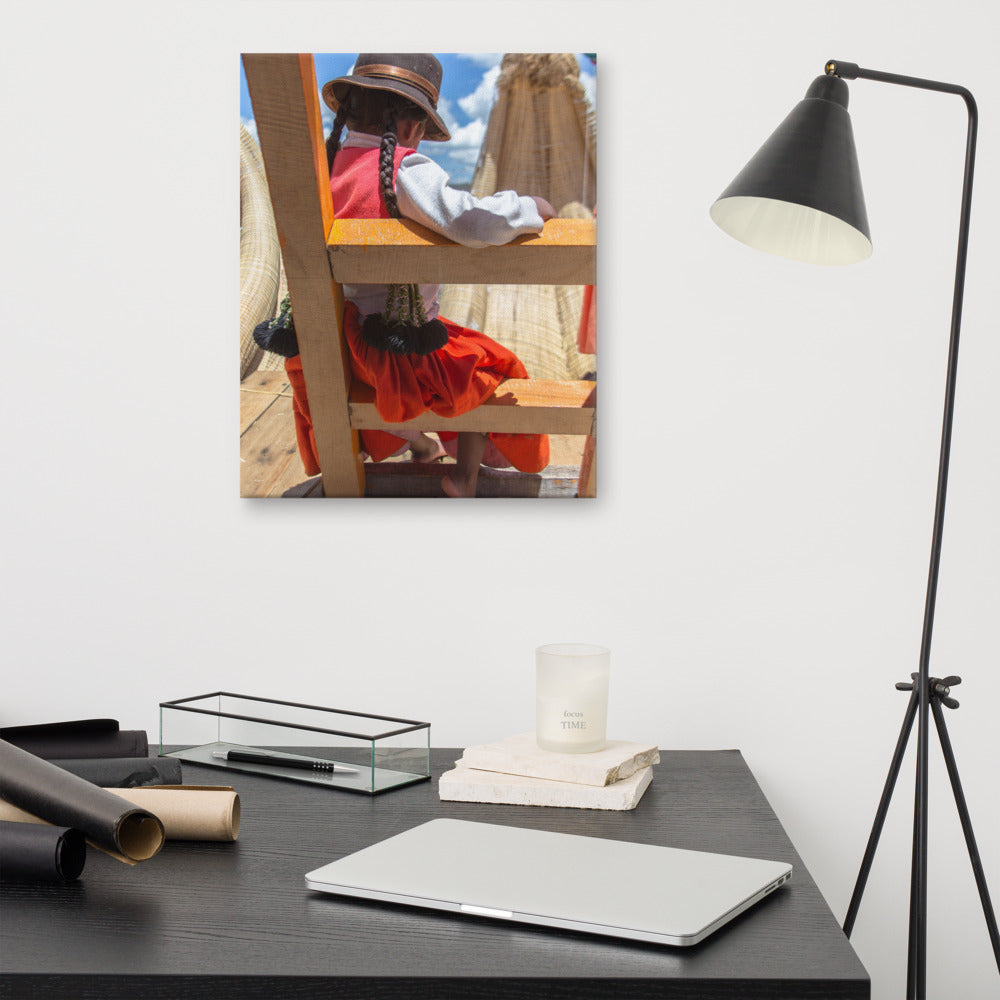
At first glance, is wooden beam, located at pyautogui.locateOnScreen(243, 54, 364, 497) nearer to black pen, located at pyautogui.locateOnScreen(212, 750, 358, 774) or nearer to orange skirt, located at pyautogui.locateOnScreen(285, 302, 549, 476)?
orange skirt, located at pyautogui.locateOnScreen(285, 302, 549, 476)

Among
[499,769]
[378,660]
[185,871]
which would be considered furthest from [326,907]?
[378,660]

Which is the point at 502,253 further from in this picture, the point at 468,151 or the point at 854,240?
the point at 854,240

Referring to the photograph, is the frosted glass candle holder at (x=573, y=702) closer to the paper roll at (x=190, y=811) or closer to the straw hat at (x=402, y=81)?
the paper roll at (x=190, y=811)

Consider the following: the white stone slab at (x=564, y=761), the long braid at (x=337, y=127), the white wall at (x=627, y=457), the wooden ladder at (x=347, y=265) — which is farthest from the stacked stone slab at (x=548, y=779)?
the long braid at (x=337, y=127)

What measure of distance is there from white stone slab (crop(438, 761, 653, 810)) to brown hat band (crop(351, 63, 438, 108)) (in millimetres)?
955

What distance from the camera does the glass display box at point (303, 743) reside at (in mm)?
1236

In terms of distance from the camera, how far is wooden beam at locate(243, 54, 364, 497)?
153 centimetres

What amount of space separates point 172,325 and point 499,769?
858 mm

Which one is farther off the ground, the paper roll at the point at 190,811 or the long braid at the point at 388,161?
the long braid at the point at 388,161

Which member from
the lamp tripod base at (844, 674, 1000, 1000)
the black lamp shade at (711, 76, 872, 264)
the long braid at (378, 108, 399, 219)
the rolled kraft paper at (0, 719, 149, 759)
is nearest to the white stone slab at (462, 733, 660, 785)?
the lamp tripod base at (844, 674, 1000, 1000)

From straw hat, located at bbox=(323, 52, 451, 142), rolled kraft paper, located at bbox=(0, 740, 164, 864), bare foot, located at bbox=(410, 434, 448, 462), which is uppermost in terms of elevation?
straw hat, located at bbox=(323, 52, 451, 142)

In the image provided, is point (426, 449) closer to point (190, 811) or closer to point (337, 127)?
point (337, 127)

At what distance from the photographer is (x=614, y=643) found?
1587 mm

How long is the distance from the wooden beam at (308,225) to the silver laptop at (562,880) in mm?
732
